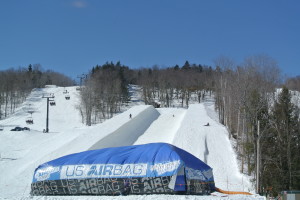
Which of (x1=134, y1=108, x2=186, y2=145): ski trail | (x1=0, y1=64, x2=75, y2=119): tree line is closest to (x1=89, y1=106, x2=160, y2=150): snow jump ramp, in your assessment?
(x1=134, y1=108, x2=186, y2=145): ski trail

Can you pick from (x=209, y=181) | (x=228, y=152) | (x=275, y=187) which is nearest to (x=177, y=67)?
(x=228, y=152)

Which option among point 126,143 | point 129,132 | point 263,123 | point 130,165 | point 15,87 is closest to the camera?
point 130,165

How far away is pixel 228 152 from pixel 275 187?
990 cm

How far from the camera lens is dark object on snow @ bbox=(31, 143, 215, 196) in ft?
43.3

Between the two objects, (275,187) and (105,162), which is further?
(275,187)

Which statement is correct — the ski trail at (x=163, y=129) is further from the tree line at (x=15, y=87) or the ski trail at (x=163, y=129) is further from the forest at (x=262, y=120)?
the tree line at (x=15, y=87)

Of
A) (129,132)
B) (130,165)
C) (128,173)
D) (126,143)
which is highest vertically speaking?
(130,165)

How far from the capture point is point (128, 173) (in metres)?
13.7

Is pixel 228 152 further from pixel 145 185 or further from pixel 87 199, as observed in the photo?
pixel 87 199

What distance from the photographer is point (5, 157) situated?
30.6 meters

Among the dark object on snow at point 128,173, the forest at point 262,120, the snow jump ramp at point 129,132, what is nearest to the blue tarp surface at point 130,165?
the dark object on snow at point 128,173

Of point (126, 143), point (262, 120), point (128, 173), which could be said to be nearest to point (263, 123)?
point (262, 120)

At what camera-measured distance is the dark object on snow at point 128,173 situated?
13211 mm

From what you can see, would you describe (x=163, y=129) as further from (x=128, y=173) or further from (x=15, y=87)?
(x=15, y=87)
